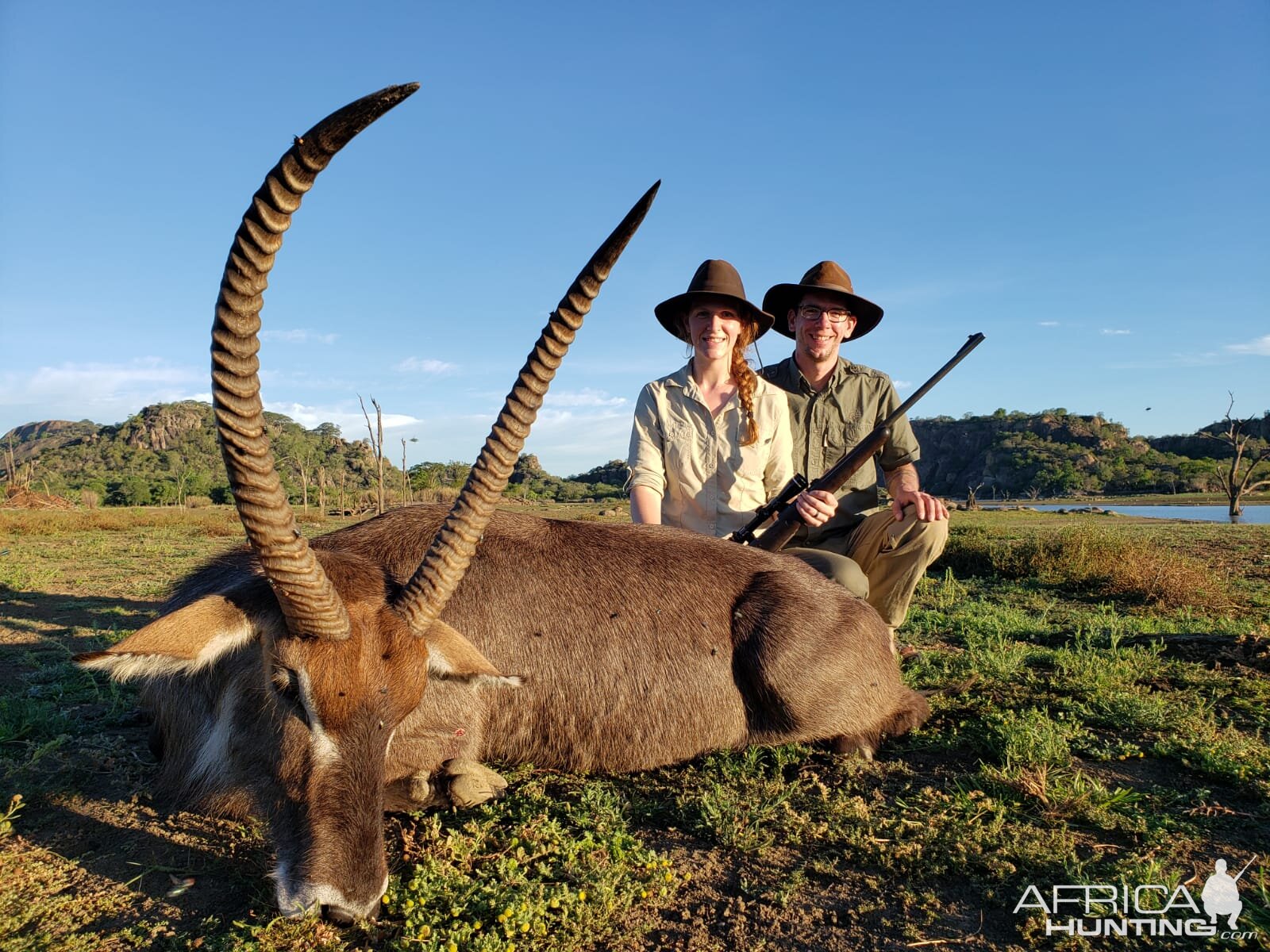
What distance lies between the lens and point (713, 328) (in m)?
5.74

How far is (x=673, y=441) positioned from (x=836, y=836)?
3.37 m

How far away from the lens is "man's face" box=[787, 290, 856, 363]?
6.12 meters

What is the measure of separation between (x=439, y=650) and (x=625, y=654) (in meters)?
1.24

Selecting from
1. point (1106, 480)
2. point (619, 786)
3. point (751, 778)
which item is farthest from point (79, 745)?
point (1106, 480)

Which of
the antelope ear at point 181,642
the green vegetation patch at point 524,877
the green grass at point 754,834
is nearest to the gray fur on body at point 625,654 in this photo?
the green grass at point 754,834

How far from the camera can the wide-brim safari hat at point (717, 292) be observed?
18.2 ft

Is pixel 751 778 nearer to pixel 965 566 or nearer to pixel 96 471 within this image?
pixel 965 566

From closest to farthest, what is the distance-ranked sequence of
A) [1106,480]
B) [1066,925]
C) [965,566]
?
[1066,925] < [965,566] < [1106,480]

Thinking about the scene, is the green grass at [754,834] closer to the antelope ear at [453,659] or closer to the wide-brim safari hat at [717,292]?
the antelope ear at [453,659]

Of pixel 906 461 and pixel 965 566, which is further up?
pixel 906 461

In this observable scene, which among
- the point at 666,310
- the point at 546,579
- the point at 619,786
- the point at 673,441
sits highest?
the point at 666,310

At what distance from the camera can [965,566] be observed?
43.6 feet

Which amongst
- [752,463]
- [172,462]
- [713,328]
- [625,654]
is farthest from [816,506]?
[172,462]

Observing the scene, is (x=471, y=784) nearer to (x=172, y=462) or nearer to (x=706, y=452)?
(x=706, y=452)
